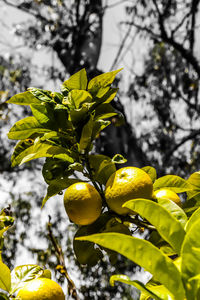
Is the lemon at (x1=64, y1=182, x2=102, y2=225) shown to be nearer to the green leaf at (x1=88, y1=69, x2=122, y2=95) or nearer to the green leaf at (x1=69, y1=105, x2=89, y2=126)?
the green leaf at (x1=69, y1=105, x2=89, y2=126)

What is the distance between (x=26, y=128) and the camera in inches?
28.9

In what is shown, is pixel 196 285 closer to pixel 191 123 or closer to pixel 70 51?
pixel 70 51

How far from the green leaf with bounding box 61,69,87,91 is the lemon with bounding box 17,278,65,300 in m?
0.45

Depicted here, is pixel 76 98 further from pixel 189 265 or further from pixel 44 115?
pixel 189 265

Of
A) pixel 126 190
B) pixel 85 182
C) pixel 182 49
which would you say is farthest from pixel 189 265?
pixel 182 49

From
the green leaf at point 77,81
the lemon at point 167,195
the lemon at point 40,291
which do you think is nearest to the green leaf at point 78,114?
the green leaf at point 77,81

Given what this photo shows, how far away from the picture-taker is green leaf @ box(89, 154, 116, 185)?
2.22 feet

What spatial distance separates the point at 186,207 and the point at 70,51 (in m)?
4.63

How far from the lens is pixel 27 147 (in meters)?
0.77

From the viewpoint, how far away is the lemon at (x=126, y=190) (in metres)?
0.60

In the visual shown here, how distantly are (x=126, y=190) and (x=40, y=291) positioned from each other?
26 cm

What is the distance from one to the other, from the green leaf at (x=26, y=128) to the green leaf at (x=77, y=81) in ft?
0.38

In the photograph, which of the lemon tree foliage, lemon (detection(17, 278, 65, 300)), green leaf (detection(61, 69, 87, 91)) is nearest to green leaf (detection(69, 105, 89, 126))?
the lemon tree foliage

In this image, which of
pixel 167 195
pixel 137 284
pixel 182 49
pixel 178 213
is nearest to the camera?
pixel 137 284
